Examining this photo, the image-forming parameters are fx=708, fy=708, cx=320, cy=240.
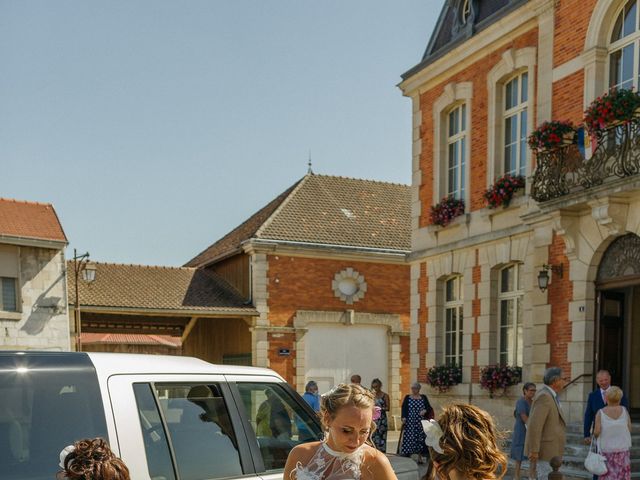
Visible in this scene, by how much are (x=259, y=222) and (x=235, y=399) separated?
21.0 meters

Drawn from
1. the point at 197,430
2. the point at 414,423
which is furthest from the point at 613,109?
the point at 197,430

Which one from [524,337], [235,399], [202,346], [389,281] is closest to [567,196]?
[524,337]

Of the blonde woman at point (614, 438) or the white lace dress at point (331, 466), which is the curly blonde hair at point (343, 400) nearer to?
the white lace dress at point (331, 466)

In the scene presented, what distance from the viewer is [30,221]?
68.8ft

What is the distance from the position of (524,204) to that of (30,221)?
1453 cm

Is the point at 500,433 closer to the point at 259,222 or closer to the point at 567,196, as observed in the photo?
the point at 567,196

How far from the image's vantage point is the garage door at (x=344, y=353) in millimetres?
22875

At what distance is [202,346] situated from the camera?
26359 millimetres

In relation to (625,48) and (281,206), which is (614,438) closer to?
(625,48)

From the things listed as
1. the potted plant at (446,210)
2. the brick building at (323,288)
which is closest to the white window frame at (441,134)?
the potted plant at (446,210)

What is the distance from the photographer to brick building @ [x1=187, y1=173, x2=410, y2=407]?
22.6 metres

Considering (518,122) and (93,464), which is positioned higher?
(518,122)

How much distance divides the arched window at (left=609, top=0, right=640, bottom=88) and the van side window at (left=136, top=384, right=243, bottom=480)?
10.1 m

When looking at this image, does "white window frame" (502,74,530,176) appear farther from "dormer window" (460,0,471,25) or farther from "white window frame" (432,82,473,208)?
"dormer window" (460,0,471,25)
